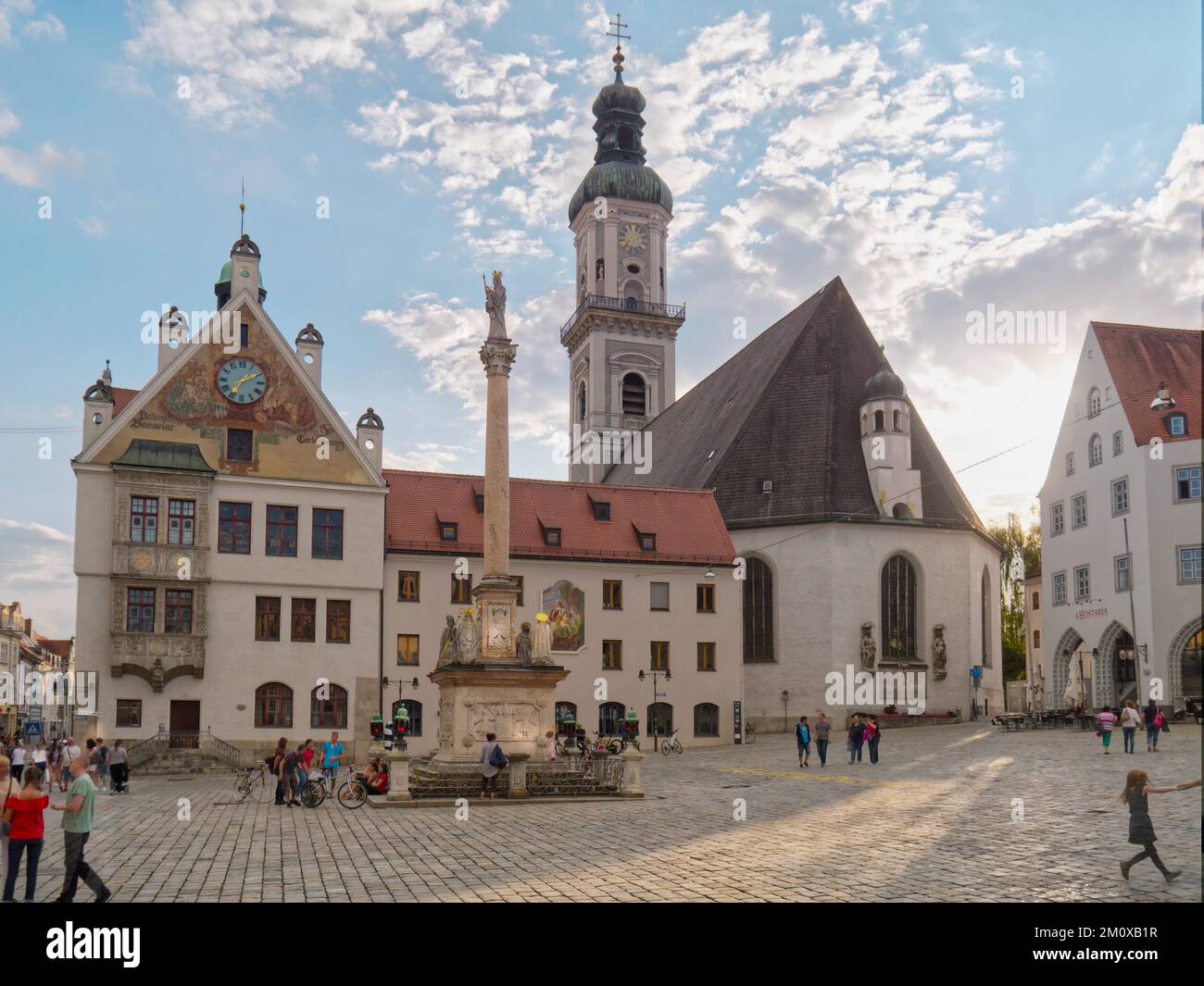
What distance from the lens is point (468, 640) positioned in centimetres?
2816

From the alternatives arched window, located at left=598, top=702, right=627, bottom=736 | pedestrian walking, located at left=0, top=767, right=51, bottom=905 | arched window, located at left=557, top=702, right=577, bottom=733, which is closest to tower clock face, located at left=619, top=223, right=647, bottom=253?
arched window, located at left=598, top=702, right=627, bottom=736

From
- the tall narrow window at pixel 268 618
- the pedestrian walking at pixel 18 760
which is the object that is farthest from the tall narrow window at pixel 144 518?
the pedestrian walking at pixel 18 760

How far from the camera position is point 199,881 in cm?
1429

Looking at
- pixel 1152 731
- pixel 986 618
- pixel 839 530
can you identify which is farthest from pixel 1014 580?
pixel 1152 731

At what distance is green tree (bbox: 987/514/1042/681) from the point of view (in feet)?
266

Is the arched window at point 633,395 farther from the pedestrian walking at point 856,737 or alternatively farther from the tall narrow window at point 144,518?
the pedestrian walking at point 856,737

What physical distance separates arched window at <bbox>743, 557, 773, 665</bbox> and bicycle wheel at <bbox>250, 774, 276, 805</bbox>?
27285mm

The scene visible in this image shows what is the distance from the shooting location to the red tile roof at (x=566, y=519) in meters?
46.8

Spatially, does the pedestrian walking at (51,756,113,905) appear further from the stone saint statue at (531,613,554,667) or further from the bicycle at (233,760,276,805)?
the stone saint statue at (531,613,554,667)

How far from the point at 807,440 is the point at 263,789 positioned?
3557cm

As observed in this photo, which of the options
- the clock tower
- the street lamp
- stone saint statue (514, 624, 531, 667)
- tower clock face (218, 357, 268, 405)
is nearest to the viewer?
stone saint statue (514, 624, 531, 667)

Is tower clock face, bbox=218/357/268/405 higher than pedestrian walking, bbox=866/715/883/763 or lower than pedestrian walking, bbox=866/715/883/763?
higher

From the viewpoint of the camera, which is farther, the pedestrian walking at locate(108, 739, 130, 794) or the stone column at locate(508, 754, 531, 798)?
the pedestrian walking at locate(108, 739, 130, 794)

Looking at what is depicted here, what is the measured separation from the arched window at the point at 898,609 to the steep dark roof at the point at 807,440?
219cm
